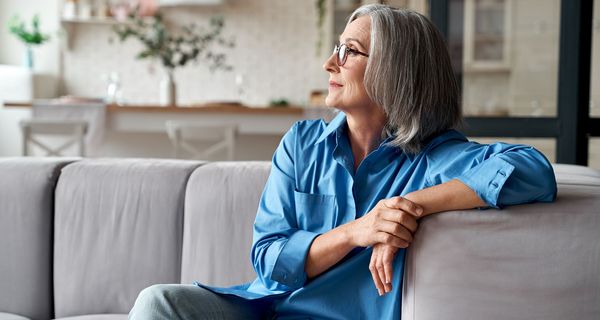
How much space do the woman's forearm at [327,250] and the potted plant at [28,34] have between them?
572 cm

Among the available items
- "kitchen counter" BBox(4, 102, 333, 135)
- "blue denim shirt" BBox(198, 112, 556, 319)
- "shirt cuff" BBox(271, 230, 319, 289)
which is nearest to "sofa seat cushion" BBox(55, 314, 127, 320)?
"blue denim shirt" BBox(198, 112, 556, 319)

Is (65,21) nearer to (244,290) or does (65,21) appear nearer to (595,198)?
(244,290)

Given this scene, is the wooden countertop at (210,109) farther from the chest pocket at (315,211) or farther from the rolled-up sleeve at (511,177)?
the rolled-up sleeve at (511,177)

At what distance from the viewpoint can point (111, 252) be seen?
2203 millimetres

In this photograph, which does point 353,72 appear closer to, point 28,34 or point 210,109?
point 210,109

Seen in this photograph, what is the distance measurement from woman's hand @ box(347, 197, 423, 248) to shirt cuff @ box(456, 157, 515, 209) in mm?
111

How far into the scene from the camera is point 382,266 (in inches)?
58.1

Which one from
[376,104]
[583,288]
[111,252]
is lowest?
[111,252]

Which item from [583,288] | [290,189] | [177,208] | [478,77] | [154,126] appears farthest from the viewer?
[154,126]

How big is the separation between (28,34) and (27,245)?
4847 mm

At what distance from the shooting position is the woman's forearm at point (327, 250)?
154 centimetres

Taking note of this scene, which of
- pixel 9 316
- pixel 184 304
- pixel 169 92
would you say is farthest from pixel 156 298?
pixel 169 92

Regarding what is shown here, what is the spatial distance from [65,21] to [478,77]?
488 centimetres

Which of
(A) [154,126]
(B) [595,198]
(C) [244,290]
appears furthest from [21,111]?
(B) [595,198]
